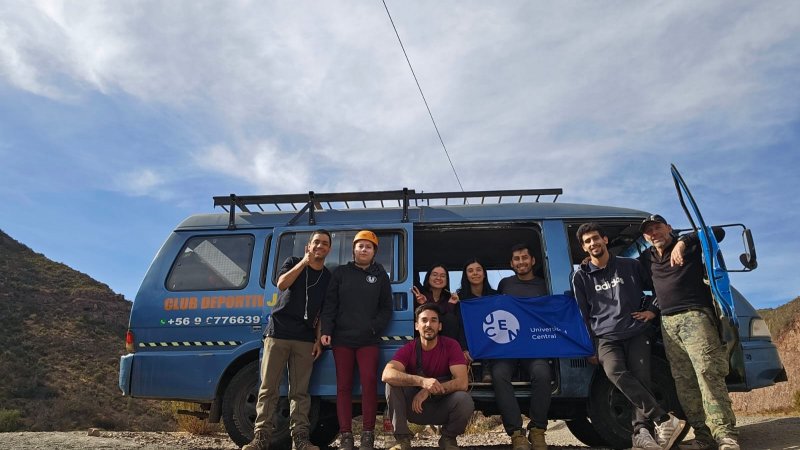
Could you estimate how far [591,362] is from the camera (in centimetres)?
574

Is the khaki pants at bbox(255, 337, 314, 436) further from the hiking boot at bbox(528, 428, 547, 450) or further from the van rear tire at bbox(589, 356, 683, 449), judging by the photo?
the van rear tire at bbox(589, 356, 683, 449)

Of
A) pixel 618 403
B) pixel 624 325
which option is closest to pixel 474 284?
pixel 624 325

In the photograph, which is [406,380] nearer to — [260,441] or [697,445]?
[260,441]

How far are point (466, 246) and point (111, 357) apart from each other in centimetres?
2411

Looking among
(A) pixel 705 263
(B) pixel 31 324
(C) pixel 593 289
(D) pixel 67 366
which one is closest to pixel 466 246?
(C) pixel 593 289

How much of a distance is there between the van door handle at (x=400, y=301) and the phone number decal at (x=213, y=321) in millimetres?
1430

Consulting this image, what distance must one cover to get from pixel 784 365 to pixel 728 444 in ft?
80.4

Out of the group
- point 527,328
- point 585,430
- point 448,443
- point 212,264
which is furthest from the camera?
point 585,430

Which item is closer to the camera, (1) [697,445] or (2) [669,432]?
(2) [669,432]

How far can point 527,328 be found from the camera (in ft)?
19.5

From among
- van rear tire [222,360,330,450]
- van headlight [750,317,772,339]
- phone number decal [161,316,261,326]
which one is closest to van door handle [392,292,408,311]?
van rear tire [222,360,330,450]

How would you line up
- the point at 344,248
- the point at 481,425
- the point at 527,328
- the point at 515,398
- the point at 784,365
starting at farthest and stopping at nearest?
the point at 784,365 < the point at 481,425 < the point at 344,248 < the point at 527,328 < the point at 515,398

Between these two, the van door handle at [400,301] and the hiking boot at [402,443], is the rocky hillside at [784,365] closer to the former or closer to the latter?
the van door handle at [400,301]

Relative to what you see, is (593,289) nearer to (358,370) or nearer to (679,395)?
(679,395)
